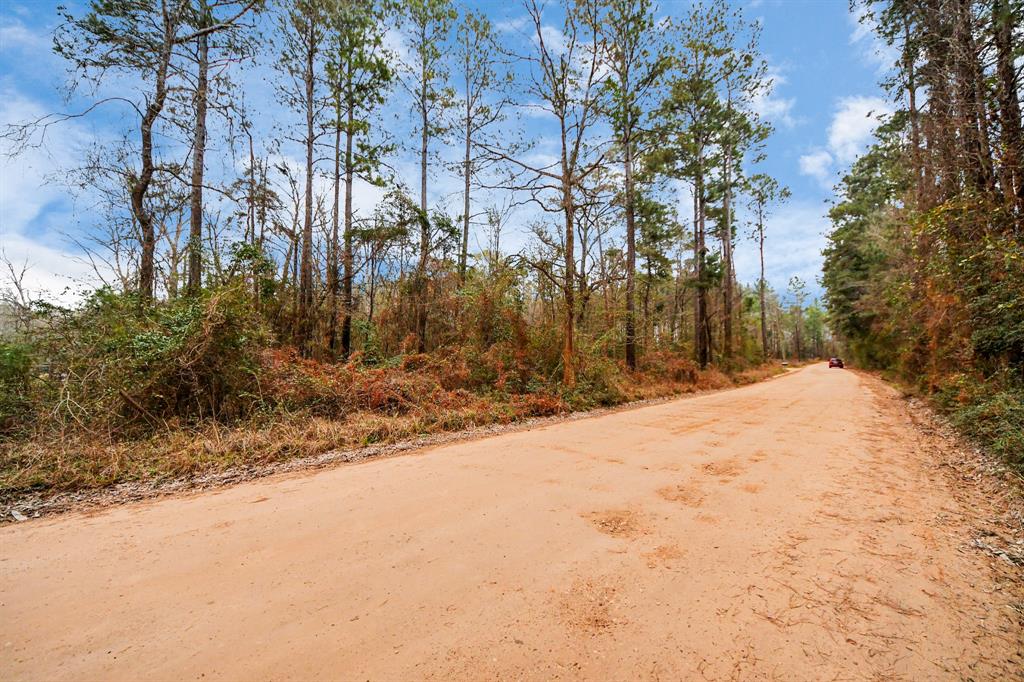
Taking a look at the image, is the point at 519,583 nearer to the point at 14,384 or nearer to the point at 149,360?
the point at 149,360

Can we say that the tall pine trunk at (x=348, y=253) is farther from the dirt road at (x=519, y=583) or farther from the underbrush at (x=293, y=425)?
the dirt road at (x=519, y=583)

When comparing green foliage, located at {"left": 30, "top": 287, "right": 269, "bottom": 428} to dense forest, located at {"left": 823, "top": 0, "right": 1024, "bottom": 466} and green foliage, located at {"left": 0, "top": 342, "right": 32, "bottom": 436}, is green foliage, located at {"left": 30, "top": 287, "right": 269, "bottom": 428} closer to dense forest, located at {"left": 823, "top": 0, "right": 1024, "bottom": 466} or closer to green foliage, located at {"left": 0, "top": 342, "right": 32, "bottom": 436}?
green foliage, located at {"left": 0, "top": 342, "right": 32, "bottom": 436}

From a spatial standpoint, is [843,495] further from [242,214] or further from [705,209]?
[705,209]

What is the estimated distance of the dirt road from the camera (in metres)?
1.57

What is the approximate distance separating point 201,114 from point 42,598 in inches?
450

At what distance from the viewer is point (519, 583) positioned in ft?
6.73

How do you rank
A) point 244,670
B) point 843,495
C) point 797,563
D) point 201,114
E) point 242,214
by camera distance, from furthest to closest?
1. point 242,214
2. point 201,114
3. point 843,495
4. point 797,563
5. point 244,670

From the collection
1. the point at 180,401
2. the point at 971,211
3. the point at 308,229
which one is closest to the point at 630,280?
the point at 971,211

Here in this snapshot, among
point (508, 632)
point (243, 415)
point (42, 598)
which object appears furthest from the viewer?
point (243, 415)

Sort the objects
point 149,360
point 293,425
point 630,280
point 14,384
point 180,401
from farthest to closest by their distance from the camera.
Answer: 1. point 630,280
2. point 293,425
3. point 180,401
4. point 149,360
5. point 14,384

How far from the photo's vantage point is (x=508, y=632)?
1710mm

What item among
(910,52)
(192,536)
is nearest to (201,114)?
(192,536)

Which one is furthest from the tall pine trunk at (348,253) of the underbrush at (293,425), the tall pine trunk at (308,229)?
the underbrush at (293,425)

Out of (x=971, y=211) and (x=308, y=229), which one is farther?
(x=308, y=229)
